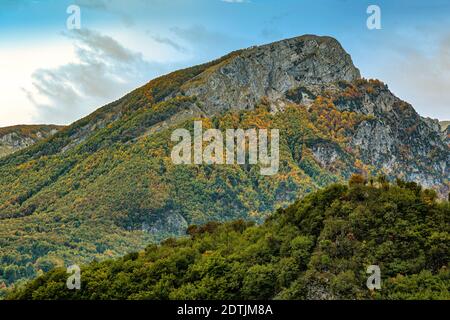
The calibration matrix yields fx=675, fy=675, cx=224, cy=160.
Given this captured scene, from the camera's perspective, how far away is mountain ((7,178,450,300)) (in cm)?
7475

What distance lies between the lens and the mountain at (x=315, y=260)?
245ft

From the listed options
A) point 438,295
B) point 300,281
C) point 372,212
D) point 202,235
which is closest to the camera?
point 438,295

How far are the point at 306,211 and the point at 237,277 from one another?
13.5 meters

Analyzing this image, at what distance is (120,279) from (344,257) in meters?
33.0

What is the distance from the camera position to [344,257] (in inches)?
3110

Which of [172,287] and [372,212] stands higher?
[372,212]

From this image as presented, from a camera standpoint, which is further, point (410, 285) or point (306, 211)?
point (306, 211)

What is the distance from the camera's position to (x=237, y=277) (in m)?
85.8

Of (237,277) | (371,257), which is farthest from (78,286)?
(371,257)

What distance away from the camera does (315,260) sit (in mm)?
78312
